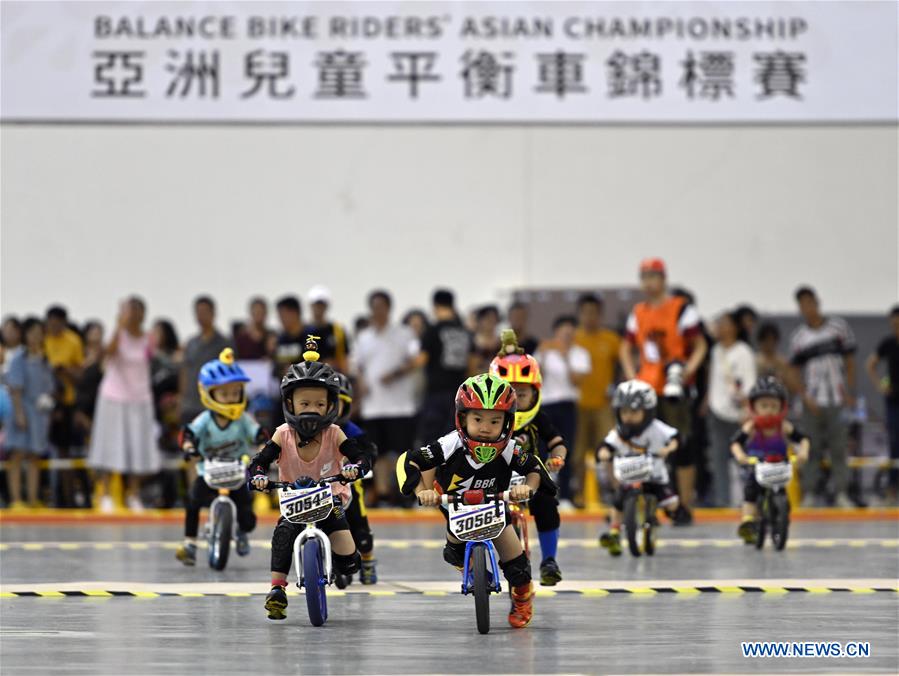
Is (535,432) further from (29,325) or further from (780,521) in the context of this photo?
(29,325)

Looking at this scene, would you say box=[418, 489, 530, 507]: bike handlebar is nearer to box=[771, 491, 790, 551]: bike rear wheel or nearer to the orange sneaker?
the orange sneaker

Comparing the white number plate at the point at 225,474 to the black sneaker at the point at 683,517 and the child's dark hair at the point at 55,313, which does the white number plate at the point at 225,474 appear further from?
the child's dark hair at the point at 55,313

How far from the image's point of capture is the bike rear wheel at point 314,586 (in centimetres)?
962

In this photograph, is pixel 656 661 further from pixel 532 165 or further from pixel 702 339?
pixel 532 165

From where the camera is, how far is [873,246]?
25109 mm

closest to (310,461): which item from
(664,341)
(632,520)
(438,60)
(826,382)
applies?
(632,520)

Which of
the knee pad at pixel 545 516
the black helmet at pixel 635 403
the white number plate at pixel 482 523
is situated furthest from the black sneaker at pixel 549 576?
the black helmet at pixel 635 403

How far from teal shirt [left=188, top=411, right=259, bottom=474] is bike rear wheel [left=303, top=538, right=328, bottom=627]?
3572 mm

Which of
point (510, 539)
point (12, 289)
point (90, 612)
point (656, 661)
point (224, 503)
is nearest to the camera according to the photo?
point (656, 661)

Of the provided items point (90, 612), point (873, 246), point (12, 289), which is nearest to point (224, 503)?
point (90, 612)

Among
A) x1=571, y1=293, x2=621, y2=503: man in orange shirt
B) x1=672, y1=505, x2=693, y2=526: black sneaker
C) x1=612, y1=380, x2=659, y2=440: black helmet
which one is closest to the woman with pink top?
x1=612, y1=380, x2=659, y2=440: black helmet

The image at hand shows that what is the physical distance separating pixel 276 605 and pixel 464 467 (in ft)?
3.94

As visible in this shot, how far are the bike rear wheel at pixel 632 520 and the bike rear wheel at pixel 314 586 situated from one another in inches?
181

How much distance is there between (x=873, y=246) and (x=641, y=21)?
8546 mm
